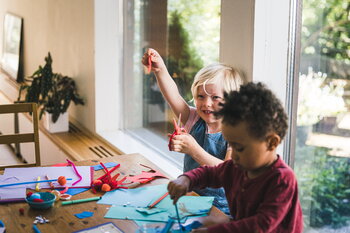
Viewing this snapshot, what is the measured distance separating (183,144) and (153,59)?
0.43m

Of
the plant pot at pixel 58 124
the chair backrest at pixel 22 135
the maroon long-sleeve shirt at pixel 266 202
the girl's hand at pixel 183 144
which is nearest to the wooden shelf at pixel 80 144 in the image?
the plant pot at pixel 58 124

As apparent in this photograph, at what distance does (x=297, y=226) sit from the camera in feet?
3.92

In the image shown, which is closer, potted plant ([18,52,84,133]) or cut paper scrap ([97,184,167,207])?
cut paper scrap ([97,184,167,207])

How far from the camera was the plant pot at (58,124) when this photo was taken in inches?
125

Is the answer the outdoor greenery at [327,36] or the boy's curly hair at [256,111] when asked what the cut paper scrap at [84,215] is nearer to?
the boy's curly hair at [256,111]

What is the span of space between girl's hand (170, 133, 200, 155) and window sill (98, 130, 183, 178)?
2.59 feet

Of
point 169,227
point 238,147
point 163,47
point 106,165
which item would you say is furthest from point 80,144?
point 238,147

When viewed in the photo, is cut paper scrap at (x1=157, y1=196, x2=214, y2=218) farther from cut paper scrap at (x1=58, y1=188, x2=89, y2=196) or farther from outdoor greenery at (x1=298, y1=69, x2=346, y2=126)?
outdoor greenery at (x1=298, y1=69, x2=346, y2=126)

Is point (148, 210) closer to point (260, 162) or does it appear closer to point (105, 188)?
point (105, 188)

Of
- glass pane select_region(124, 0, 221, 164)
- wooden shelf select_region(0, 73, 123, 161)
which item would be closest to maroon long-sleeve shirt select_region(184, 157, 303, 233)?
glass pane select_region(124, 0, 221, 164)

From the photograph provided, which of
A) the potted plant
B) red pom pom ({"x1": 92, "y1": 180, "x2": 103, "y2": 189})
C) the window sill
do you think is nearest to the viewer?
red pom pom ({"x1": 92, "y1": 180, "x2": 103, "y2": 189})

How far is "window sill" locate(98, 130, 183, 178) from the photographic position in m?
2.52

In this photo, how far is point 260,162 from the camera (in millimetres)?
1157

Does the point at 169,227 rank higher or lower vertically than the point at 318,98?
lower
